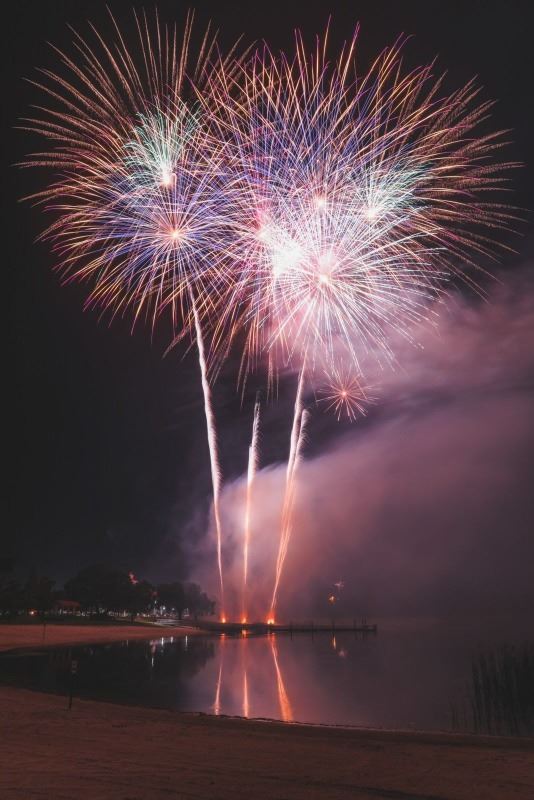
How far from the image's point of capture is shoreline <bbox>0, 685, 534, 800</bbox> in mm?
8812

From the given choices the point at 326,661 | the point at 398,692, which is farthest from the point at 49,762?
the point at 326,661

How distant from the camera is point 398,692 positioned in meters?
33.8

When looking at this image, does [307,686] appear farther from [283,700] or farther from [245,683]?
[283,700]

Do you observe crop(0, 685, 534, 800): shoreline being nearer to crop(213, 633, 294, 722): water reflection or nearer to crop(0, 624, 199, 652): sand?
crop(213, 633, 294, 722): water reflection

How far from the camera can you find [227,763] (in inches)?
426

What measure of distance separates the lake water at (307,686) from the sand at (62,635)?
3.85 metres

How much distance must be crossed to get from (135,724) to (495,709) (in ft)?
56.4

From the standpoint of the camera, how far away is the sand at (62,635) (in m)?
48.7

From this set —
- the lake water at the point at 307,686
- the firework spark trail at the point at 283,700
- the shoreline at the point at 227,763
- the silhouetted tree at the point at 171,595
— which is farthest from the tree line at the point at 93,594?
the shoreline at the point at 227,763

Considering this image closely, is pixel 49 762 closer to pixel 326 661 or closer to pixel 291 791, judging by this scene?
pixel 291 791

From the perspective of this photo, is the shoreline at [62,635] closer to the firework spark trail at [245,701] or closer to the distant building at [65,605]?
the firework spark trail at [245,701]

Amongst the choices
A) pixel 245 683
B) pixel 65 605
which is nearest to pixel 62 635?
pixel 245 683

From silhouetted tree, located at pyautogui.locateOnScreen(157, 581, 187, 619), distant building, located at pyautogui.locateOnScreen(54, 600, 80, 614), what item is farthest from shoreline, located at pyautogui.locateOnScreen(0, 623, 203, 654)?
silhouetted tree, located at pyautogui.locateOnScreen(157, 581, 187, 619)

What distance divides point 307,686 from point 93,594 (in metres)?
72.0
